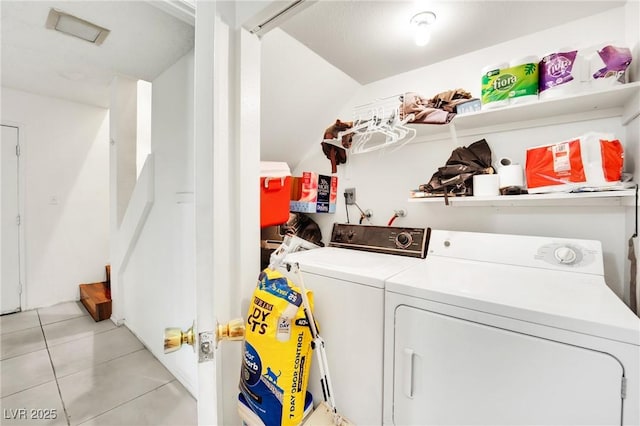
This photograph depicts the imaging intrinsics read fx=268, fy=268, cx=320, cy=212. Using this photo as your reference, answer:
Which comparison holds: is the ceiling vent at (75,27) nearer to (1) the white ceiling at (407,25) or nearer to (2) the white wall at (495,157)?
(1) the white ceiling at (407,25)

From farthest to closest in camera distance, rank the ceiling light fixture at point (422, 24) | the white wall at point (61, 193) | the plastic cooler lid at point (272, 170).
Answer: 1. the white wall at point (61, 193)
2. the plastic cooler lid at point (272, 170)
3. the ceiling light fixture at point (422, 24)

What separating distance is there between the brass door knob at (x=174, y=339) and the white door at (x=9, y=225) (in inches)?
163

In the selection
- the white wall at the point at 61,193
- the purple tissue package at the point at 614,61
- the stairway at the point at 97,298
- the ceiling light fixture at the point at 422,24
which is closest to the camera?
the purple tissue package at the point at 614,61

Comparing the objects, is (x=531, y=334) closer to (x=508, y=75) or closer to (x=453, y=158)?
(x=453, y=158)

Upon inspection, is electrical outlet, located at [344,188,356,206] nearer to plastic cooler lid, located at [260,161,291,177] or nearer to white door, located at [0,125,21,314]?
plastic cooler lid, located at [260,161,291,177]

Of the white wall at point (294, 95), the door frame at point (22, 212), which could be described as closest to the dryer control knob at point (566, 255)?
the white wall at point (294, 95)

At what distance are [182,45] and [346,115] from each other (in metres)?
1.29

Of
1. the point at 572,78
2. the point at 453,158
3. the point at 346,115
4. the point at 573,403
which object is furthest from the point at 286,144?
the point at 573,403

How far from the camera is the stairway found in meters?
2.95

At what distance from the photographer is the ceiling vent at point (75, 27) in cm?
160

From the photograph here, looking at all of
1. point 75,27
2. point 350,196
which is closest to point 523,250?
point 350,196

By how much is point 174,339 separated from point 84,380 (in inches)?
88.2

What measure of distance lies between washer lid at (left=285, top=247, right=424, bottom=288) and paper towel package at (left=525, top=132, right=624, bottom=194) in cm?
72

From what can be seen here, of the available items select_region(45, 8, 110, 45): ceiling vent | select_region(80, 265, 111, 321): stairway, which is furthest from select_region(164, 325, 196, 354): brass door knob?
select_region(80, 265, 111, 321): stairway
